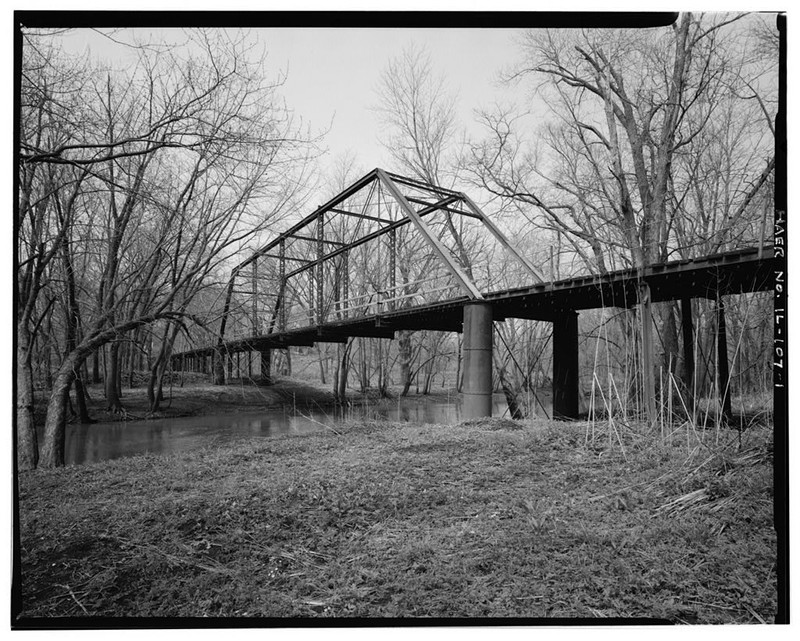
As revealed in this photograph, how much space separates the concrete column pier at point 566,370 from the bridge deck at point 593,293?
38 centimetres

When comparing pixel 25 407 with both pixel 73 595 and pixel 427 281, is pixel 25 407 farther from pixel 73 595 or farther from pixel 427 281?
pixel 427 281

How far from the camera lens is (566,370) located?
9.21m

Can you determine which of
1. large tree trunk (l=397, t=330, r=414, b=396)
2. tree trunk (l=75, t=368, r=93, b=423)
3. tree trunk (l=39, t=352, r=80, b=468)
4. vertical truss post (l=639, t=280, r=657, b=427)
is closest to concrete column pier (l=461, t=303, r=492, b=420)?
vertical truss post (l=639, t=280, r=657, b=427)

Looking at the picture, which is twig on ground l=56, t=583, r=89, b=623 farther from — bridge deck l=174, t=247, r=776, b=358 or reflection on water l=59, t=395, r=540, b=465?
reflection on water l=59, t=395, r=540, b=465

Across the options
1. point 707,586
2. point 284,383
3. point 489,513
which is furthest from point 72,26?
point 284,383

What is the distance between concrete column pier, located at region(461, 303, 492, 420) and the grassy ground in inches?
176

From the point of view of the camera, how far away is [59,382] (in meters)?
6.53

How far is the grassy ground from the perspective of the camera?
2107 mm

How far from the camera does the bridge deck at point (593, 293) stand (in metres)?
4.68

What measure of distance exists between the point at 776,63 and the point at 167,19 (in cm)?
319

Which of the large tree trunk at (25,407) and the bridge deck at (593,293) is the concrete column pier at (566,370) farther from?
the large tree trunk at (25,407)

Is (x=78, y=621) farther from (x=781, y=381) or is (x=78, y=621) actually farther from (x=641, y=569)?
(x=781, y=381)

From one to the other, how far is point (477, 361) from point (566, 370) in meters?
1.85

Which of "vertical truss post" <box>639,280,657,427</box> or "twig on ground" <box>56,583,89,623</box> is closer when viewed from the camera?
"twig on ground" <box>56,583,89,623</box>
